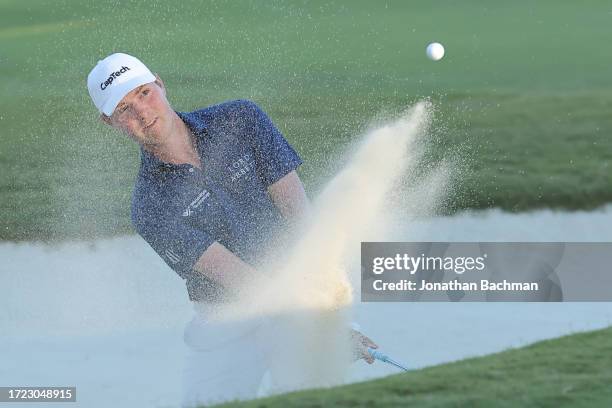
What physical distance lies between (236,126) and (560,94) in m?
5.82

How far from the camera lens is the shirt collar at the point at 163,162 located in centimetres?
381

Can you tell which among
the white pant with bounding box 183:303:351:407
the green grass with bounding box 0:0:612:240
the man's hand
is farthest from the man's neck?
the green grass with bounding box 0:0:612:240

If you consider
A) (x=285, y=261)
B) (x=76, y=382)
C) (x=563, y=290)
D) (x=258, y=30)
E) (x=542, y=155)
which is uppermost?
(x=258, y=30)

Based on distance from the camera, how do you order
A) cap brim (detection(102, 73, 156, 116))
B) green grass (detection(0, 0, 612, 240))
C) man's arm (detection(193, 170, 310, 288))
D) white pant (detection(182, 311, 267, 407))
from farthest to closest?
green grass (detection(0, 0, 612, 240)), white pant (detection(182, 311, 267, 407)), man's arm (detection(193, 170, 310, 288)), cap brim (detection(102, 73, 156, 116))

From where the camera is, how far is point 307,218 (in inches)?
162

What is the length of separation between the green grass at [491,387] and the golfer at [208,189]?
15.7 inches

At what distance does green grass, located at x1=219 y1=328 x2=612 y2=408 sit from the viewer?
10.5 feet

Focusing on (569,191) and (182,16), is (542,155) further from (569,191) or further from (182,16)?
(182,16)

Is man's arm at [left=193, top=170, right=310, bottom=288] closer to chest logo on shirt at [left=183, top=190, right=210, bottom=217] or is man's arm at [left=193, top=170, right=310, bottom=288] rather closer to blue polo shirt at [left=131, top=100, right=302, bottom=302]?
blue polo shirt at [left=131, top=100, right=302, bottom=302]

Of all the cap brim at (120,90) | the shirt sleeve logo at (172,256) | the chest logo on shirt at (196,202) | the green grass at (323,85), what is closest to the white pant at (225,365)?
the shirt sleeve logo at (172,256)

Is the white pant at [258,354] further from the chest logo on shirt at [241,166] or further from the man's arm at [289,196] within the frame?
the chest logo on shirt at [241,166]

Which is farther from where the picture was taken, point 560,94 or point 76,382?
point 560,94

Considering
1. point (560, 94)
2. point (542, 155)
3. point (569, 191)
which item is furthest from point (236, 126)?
point (560, 94)
